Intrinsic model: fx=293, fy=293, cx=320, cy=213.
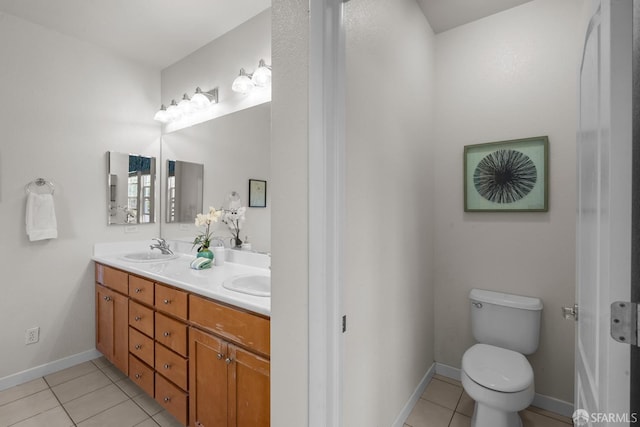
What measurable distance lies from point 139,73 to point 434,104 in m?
2.71

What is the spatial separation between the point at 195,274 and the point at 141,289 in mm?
394

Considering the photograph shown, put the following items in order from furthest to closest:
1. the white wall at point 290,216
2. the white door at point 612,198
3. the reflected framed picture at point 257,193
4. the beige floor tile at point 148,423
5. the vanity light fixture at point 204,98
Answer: the vanity light fixture at point 204,98
the reflected framed picture at point 257,193
the beige floor tile at point 148,423
the white wall at point 290,216
the white door at point 612,198

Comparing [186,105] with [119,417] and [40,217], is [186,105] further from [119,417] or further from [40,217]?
[119,417]

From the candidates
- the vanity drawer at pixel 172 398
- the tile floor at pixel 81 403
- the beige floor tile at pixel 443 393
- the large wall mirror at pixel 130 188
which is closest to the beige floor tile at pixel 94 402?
the tile floor at pixel 81 403

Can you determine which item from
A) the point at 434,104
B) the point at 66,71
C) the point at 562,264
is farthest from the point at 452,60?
the point at 66,71

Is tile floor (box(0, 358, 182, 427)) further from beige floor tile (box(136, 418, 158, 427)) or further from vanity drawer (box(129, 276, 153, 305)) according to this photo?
vanity drawer (box(129, 276, 153, 305))

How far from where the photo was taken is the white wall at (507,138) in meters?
1.83

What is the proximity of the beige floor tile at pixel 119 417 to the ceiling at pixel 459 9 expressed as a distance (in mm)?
3193

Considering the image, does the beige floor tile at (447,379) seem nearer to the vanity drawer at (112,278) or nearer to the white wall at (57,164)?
the vanity drawer at (112,278)

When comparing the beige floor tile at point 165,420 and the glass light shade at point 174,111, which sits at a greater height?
the glass light shade at point 174,111

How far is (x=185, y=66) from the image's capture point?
2717 mm

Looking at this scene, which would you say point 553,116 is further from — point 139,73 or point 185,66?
point 139,73

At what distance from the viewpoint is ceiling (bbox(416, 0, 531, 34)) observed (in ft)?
6.31

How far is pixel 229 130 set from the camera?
7.63ft
